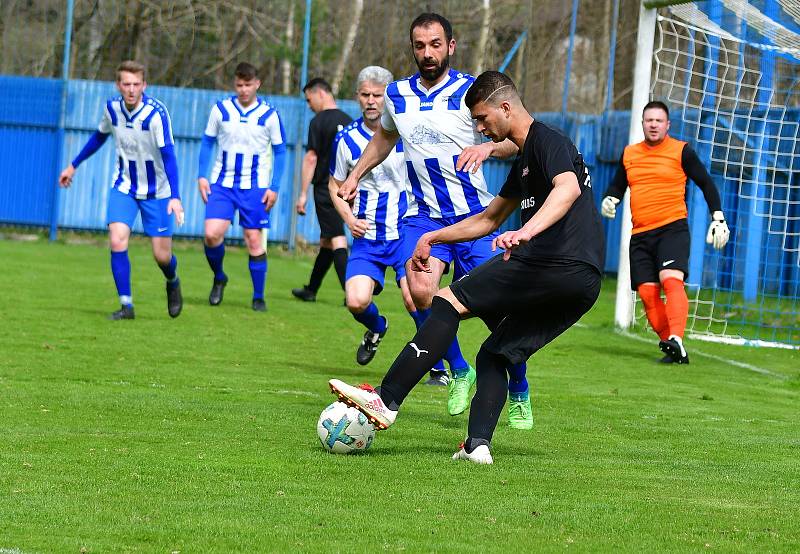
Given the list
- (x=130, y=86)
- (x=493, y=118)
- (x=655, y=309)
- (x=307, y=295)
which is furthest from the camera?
(x=307, y=295)

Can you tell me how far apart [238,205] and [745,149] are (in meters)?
5.22

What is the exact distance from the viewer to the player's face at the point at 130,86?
38.3 feet

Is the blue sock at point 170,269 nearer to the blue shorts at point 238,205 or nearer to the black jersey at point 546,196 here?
the blue shorts at point 238,205

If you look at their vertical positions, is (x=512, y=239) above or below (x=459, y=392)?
above

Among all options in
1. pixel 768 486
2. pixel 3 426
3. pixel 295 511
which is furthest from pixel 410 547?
pixel 3 426

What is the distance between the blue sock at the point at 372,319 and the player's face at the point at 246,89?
4.41 meters

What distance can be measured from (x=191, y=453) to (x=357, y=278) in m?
3.32

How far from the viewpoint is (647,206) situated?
38.9ft

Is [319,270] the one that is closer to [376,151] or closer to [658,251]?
[658,251]

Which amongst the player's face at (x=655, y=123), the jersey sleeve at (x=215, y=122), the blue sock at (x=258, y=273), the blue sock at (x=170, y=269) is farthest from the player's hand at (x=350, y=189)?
the jersey sleeve at (x=215, y=122)

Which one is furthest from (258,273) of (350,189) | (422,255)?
(422,255)

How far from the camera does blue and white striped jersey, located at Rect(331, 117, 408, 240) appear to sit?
31.2 feet

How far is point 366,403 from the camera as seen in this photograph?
19.8 feet

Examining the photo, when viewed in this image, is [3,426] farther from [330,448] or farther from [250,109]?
[250,109]
